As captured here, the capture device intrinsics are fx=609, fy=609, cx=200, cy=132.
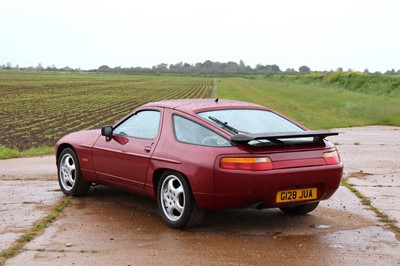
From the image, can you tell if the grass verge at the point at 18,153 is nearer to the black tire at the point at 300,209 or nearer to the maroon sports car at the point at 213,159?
the maroon sports car at the point at 213,159

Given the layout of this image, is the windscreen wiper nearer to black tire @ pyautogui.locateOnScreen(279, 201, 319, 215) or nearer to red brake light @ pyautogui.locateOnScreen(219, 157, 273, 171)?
red brake light @ pyautogui.locateOnScreen(219, 157, 273, 171)

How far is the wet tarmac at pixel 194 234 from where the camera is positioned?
543 centimetres

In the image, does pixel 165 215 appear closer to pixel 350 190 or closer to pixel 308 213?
pixel 308 213

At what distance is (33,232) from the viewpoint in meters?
6.29

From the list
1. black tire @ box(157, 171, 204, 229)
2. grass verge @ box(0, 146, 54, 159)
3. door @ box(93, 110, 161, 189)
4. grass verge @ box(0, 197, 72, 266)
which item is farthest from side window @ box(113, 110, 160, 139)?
grass verge @ box(0, 146, 54, 159)

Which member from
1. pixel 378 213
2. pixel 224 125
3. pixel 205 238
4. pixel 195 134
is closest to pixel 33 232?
pixel 205 238

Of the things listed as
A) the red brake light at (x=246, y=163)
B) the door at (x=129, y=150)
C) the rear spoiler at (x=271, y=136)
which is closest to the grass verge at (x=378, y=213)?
the rear spoiler at (x=271, y=136)

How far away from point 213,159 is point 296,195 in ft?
3.13

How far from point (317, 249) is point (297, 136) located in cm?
116

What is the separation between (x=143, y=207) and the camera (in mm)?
7613

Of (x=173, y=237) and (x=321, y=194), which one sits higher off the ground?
(x=321, y=194)

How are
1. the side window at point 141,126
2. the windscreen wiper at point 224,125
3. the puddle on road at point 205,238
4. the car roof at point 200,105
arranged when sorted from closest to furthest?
the puddle on road at point 205,238
the windscreen wiper at point 224,125
the car roof at point 200,105
the side window at point 141,126

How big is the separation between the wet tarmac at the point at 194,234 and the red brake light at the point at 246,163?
0.73 m

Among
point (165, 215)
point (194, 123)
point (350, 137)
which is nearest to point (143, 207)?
point (165, 215)
